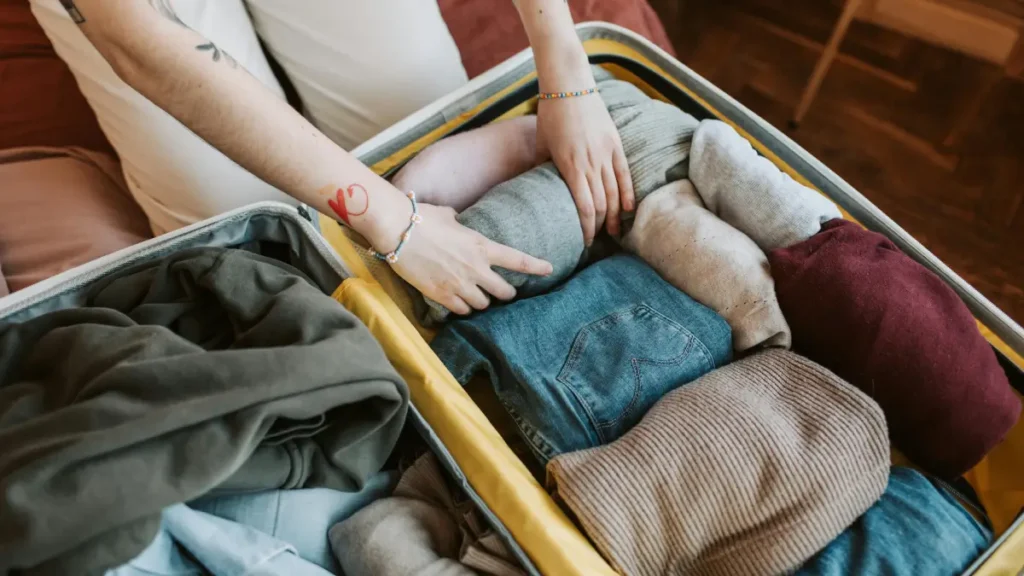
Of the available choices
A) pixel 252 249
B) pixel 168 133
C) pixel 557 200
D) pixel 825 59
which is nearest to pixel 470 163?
pixel 557 200

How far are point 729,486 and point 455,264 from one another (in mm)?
319

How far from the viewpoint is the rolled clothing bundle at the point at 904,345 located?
1.92 ft

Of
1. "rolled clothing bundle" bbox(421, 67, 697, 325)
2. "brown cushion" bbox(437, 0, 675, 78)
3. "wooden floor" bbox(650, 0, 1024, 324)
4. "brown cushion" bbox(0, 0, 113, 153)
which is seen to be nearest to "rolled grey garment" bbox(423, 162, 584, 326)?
"rolled clothing bundle" bbox(421, 67, 697, 325)

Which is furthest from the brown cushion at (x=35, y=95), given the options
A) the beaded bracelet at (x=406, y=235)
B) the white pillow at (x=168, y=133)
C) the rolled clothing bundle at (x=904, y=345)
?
the rolled clothing bundle at (x=904, y=345)

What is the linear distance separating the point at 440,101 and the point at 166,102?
1.11ft

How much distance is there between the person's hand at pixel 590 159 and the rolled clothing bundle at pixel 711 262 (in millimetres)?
35

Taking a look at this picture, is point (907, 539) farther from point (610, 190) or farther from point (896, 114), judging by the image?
point (896, 114)

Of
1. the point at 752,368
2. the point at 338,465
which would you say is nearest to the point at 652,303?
the point at 752,368

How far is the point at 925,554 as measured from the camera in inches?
20.5

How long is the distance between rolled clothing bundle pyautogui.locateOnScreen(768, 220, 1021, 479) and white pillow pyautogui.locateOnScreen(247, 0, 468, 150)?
1.89ft

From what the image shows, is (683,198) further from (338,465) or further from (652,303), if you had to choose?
(338,465)

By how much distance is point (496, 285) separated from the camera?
684 mm

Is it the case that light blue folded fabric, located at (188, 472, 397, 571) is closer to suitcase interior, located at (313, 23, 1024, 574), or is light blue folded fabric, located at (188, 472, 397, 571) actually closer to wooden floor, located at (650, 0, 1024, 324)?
suitcase interior, located at (313, 23, 1024, 574)

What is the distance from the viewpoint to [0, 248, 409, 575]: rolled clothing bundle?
1.37 feet
